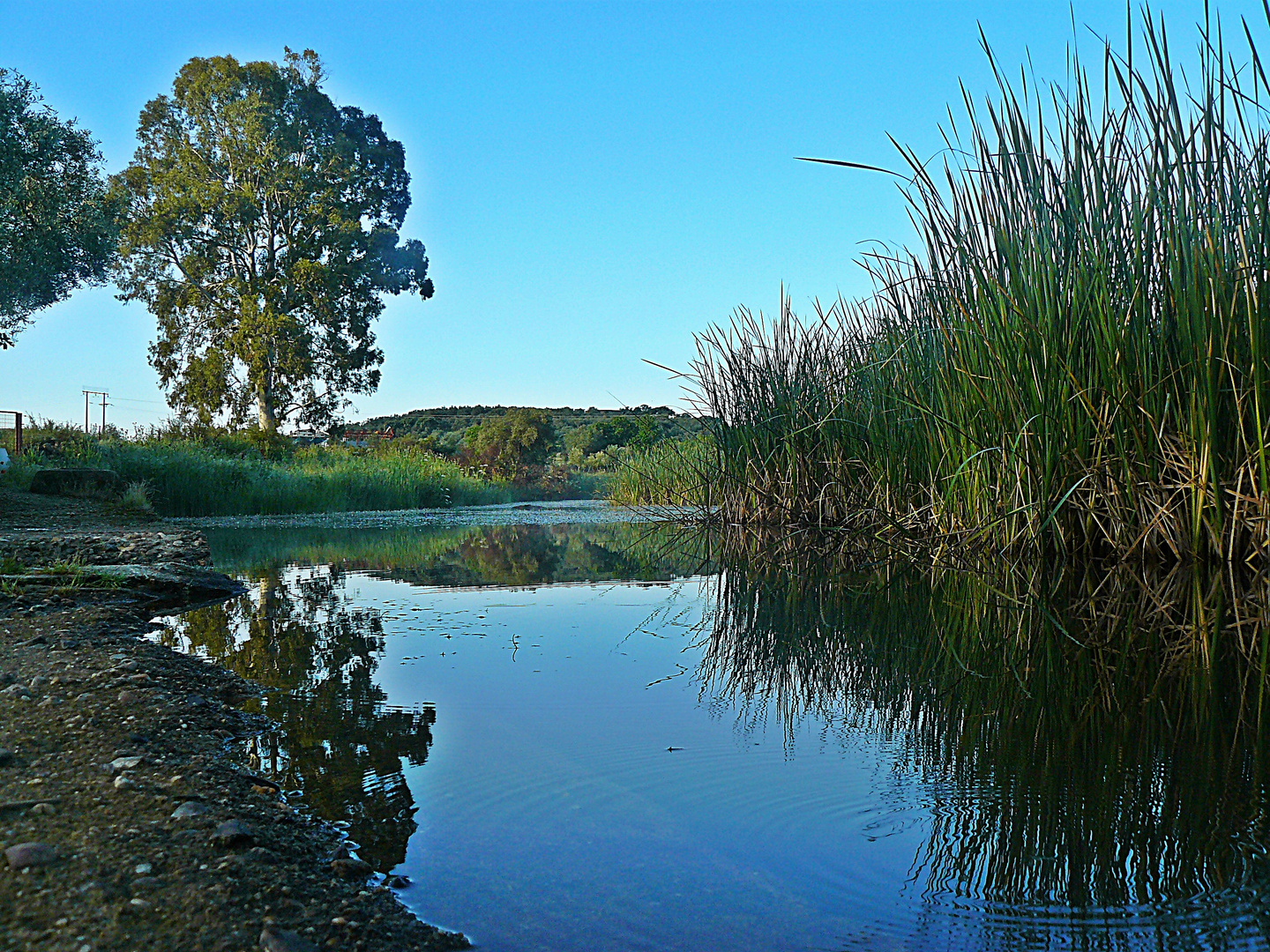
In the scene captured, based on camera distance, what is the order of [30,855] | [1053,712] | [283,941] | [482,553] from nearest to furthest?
[283,941], [30,855], [1053,712], [482,553]

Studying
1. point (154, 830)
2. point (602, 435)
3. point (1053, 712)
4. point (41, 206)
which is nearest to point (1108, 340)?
point (1053, 712)

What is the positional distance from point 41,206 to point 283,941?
14943 mm

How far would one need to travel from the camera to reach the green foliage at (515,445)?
21250 mm

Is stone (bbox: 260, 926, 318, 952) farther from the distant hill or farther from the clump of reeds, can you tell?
the distant hill

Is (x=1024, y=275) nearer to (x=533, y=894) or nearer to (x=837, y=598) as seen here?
(x=837, y=598)

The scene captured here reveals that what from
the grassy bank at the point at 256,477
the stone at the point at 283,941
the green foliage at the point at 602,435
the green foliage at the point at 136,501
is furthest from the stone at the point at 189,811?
the green foliage at the point at 602,435

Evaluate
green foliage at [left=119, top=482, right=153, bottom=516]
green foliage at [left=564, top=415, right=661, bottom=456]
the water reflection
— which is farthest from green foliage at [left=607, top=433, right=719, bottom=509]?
green foliage at [left=564, top=415, right=661, bottom=456]

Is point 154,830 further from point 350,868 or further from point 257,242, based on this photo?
point 257,242

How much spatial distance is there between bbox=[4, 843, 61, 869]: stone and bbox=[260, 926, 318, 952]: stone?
0.96 feet

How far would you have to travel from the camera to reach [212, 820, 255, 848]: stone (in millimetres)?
972

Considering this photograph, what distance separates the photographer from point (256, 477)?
1157cm

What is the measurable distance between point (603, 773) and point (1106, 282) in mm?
2359

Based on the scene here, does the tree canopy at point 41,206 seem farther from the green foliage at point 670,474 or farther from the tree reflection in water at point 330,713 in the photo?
the tree reflection in water at point 330,713

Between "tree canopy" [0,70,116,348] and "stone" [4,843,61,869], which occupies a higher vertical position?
"tree canopy" [0,70,116,348]
